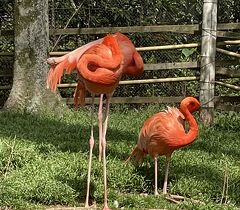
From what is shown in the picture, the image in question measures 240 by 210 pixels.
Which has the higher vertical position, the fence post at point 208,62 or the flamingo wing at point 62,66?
the flamingo wing at point 62,66

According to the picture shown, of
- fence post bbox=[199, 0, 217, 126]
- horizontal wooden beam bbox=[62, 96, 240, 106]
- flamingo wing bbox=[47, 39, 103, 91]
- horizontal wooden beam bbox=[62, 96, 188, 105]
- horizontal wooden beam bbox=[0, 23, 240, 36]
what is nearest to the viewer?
flamingo wing bbox=[47, 39, 103, 91]

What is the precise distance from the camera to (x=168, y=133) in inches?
200

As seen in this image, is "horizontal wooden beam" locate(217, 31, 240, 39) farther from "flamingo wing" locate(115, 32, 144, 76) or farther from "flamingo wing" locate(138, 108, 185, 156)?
"flamingo wing" locate(115, 32, 144, 76)

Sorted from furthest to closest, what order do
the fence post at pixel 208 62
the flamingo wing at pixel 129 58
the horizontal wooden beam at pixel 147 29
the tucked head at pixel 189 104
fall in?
1. the horizontal wooden beam at pixel 147 29
2. the fence post at pixel 208 62
3. the tucked head at pixel 189 104
4. the flamingo wing at pixel 129 58

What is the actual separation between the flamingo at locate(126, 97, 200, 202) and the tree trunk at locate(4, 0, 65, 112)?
3808mm

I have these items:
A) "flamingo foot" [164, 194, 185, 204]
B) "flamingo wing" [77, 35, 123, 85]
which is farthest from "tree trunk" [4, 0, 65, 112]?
"flamingo wing" [77, 35, 123, 85]

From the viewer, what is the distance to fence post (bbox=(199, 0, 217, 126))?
858cm

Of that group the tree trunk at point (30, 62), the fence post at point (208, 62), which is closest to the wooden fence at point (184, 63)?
the fence post at point (208, 62)

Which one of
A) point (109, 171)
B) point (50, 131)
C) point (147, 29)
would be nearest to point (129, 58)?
point (109, 171)

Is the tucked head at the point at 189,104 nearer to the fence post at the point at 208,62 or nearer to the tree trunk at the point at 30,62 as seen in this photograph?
the fence post at the point at 208,62

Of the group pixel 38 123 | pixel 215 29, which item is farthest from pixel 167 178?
pixel 215 29

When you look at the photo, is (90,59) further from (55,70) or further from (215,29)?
(215,29)

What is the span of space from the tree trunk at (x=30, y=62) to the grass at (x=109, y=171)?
1458 mm

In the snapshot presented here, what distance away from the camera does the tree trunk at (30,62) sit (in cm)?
891
